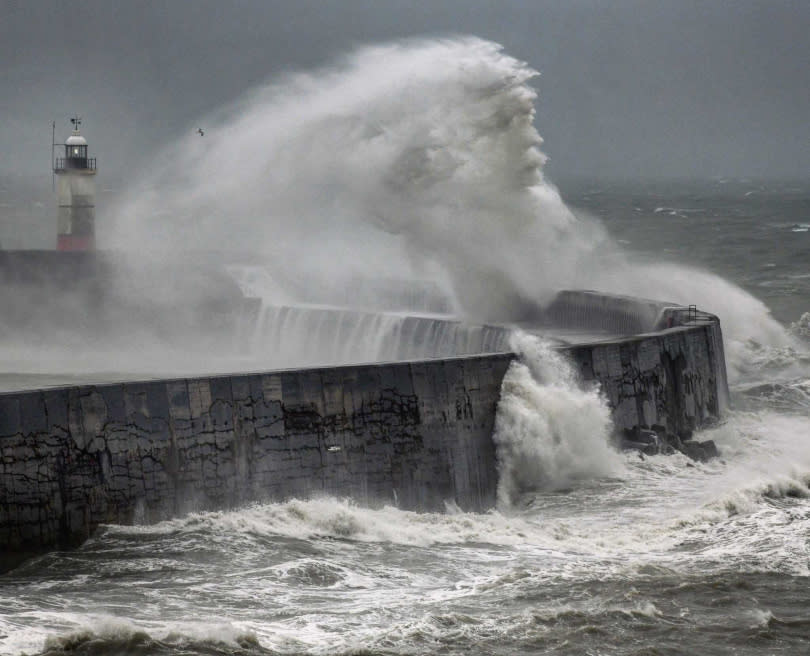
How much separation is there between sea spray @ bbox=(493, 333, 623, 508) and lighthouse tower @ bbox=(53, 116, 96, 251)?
54.6 ft

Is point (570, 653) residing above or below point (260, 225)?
below

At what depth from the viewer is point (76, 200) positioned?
96.2 feet

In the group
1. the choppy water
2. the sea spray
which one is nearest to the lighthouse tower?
the choppy water

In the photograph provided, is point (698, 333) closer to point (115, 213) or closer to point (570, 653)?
point (570, 653)

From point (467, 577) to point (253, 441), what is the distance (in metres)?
2.64

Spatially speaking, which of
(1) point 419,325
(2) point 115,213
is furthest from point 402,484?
(2) point 115,213

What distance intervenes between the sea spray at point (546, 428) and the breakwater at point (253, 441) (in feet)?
0.46

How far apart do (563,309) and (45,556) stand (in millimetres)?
11211

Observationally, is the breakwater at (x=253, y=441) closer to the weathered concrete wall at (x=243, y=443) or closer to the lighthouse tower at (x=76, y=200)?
the weathered concrete wall at (x=243, y=443)

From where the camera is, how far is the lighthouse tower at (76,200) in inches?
1141

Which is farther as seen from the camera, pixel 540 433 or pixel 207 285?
pixel 207 285

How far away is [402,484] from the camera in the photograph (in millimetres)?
12820

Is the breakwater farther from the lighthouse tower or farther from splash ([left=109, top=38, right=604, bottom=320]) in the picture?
the lighthouse tower

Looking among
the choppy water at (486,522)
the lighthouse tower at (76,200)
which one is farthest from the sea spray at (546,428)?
the lighthouse tower at (76,200)
